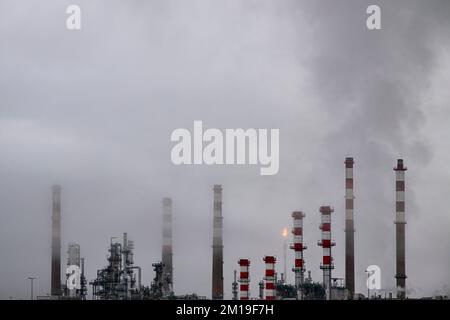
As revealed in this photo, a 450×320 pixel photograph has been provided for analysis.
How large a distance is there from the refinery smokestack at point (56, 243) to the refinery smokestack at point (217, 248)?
10.7 meters

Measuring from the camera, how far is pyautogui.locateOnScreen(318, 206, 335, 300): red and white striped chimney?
66.9m

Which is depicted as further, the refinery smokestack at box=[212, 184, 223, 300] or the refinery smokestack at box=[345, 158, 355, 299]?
the refinery smokestack at box=[212, 184, 223, 300]

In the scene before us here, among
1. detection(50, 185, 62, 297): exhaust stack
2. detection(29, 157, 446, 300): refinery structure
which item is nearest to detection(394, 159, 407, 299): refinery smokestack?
detection(29, 157, 446, 300): refinery structure

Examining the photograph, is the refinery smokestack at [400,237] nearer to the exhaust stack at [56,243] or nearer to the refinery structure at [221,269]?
the refinery structure at [221,269]

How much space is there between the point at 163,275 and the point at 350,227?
13.2 metres

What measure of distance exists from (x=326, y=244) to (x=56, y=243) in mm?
18845

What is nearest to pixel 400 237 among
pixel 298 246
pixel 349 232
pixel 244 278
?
pixel 349 232

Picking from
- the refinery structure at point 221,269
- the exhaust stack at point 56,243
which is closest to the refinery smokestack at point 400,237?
the refinery structure at point 221,269

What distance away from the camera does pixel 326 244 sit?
222 ft

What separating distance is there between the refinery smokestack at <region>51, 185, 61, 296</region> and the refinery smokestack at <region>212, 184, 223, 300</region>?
1073 centimetres

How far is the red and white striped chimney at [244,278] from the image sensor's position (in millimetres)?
67188

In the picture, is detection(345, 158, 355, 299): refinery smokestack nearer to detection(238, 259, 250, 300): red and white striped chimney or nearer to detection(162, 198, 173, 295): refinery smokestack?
detection(238, 259, 250, 300): red and white striped chimney
